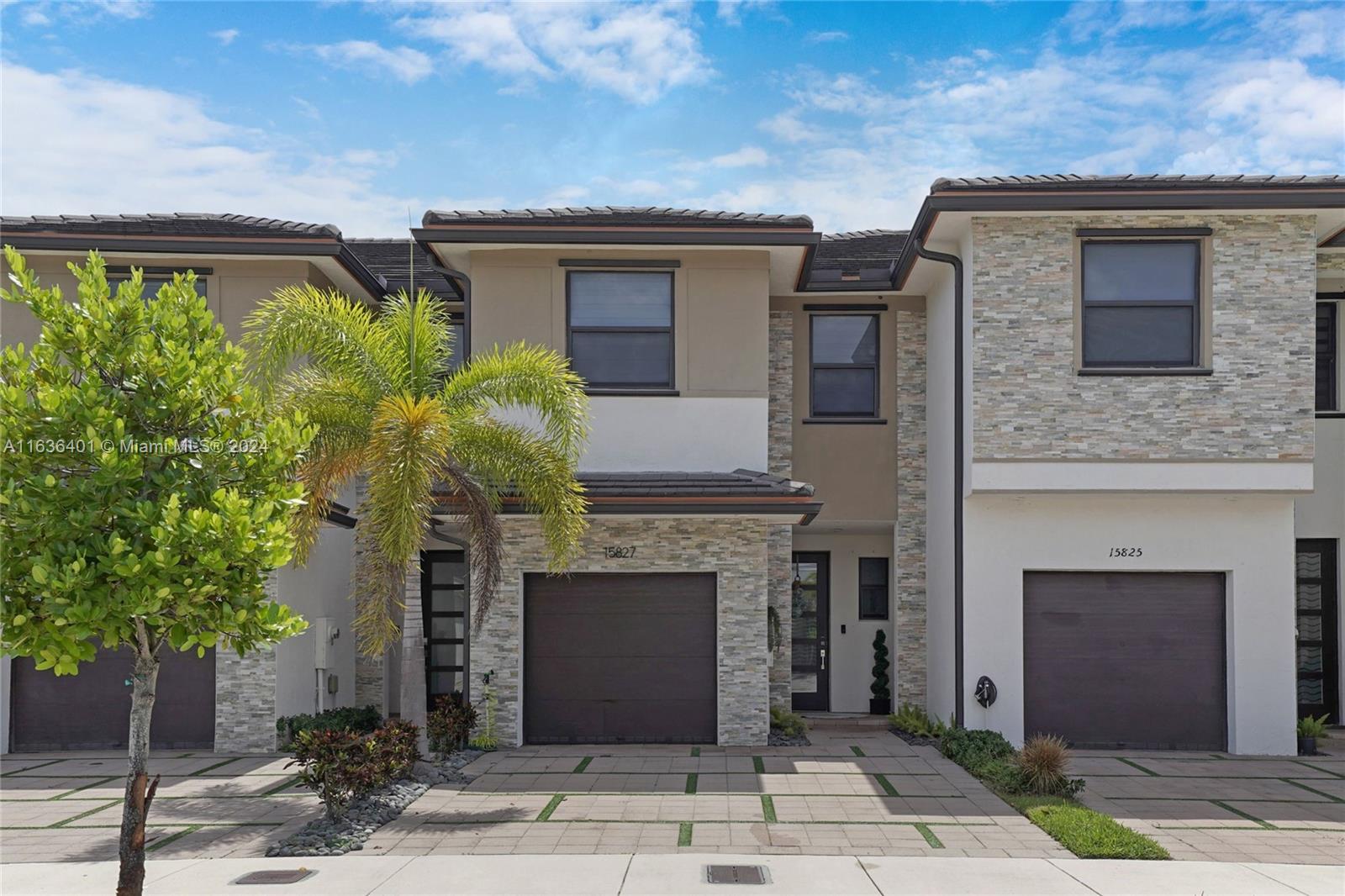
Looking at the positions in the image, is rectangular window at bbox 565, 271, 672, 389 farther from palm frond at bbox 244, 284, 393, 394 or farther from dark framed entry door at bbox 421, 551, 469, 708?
dark framed entry door at bbox 421, 551, 469, 708

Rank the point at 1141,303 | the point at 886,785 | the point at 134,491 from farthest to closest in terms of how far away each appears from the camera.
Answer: the point at 1141,303 < the point at 886,785 < the point at 134,491

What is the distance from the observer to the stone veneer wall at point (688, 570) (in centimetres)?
1529

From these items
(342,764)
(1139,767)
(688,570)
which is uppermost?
(688,570)

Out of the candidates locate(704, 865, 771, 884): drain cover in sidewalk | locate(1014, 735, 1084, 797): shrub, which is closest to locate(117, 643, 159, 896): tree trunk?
locate(704, 865, 771, 884): drain cover in sidewalk

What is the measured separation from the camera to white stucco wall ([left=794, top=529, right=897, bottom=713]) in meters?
18.5

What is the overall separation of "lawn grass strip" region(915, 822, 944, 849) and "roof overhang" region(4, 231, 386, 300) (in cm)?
1070

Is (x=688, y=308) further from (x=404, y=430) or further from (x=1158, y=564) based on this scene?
(x=1158, y=564)

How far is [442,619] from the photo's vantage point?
18.7 m

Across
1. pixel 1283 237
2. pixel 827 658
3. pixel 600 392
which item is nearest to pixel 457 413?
pixel 600 392

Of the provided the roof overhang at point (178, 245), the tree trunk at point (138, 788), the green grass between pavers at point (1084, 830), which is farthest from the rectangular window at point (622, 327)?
the tree trunk at point (138, 788)

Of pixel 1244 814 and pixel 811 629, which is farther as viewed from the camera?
pixel 811 629

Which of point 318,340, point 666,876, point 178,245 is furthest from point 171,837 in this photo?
point 178,245

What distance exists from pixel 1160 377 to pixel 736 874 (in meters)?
8.99

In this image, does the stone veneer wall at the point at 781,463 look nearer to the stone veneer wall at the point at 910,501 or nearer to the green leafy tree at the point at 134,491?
the stone veneer wall at the point at 910,501
